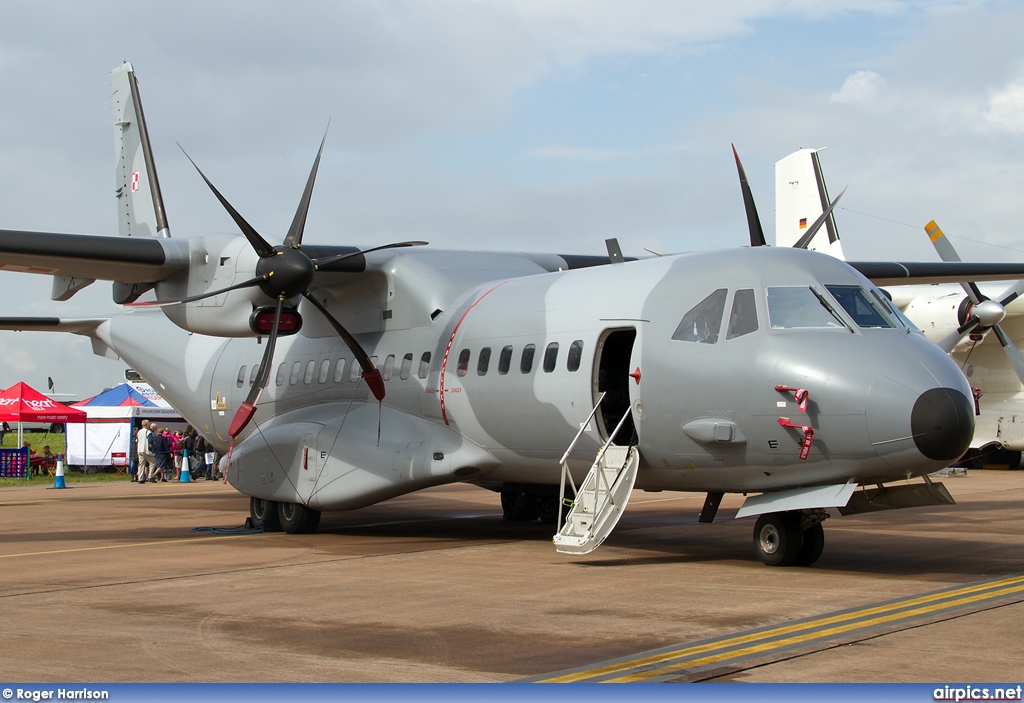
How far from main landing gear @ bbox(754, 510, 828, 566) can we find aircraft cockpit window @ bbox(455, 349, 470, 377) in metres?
4.28

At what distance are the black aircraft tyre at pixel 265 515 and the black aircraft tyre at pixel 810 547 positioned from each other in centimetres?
787

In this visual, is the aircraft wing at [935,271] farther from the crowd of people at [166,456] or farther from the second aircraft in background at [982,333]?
the crowd of people at [166,456]

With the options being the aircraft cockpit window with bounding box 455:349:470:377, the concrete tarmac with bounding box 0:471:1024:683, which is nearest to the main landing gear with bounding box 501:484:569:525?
the concrete tarmac with bounding box 0:471:1024:683

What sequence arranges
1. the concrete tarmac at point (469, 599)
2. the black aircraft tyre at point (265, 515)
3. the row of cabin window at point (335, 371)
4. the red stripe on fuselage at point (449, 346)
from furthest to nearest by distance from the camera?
the black aircraft tyre at point (265, 515), the row of cabin window at point (335, 371), the red stripe on fuselage at point (449, 346), the concrete tarmac at point (469, 599)

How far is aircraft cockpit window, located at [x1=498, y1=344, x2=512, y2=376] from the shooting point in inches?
505

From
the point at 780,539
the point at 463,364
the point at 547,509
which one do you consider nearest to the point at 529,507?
the point at 547,509

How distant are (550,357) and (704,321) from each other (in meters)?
2.07

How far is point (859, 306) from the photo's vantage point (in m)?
10.5

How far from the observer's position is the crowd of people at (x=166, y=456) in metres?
30.2

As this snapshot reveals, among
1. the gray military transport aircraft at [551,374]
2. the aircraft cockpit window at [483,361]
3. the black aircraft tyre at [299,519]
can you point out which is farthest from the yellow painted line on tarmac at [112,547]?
the aircraft cockpit window at [483,361]

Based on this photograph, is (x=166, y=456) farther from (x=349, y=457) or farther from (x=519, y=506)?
(x=349, y=457)

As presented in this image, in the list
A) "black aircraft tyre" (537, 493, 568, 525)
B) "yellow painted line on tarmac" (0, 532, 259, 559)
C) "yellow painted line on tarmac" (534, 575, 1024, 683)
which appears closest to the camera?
"yellow painted line on tarmac" (534, 575, 1024, 683)

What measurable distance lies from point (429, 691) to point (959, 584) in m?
5.68

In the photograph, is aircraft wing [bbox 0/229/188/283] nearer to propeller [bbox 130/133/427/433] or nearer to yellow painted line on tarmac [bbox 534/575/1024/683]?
propeller [bbox 130/133/427/433]
